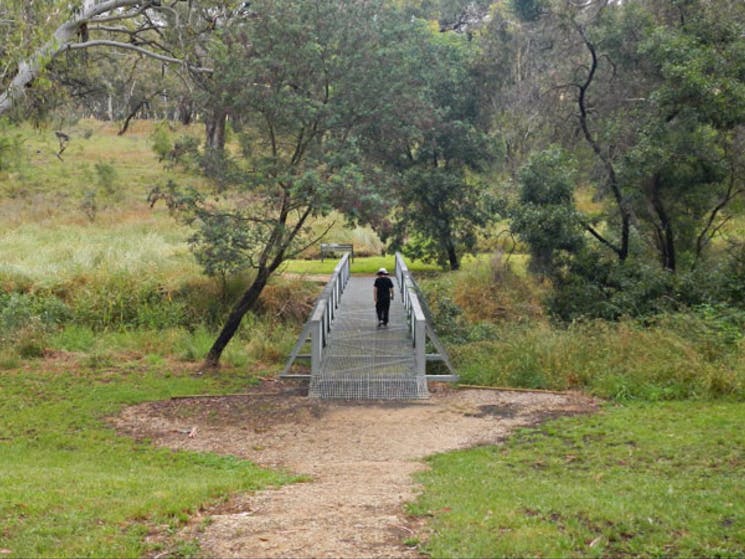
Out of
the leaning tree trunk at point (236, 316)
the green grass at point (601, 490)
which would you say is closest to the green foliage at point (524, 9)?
the leaning tree trunk at point (236, 316)

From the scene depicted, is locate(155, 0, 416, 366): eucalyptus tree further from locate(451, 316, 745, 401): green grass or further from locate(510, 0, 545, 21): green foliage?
locate(510, 0, 545, 21): green foliage

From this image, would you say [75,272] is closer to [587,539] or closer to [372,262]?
[372,262]

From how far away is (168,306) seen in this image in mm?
20172

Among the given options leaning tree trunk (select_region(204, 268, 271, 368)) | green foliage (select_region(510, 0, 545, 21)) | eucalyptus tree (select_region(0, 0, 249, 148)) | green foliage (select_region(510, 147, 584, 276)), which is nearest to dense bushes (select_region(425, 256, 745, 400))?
A: green foliage (select_region(510, 147, 584, 276))

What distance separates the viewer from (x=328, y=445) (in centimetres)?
1130

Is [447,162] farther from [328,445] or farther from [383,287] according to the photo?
[328,445]

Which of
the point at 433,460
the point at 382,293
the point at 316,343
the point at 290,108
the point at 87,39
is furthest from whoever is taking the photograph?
the point at 382,293

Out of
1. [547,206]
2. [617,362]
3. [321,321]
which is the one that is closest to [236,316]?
[321,321]

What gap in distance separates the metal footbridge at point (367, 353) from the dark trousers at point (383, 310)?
0.22 metres

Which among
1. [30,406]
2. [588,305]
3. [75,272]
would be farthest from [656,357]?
[75,272]

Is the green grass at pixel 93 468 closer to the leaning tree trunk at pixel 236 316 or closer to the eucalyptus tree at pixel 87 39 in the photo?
the leaning tree trunk at pixel 236 316

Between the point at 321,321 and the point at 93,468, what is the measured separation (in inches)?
227

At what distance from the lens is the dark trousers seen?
17109mm

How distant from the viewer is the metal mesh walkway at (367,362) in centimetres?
1395
